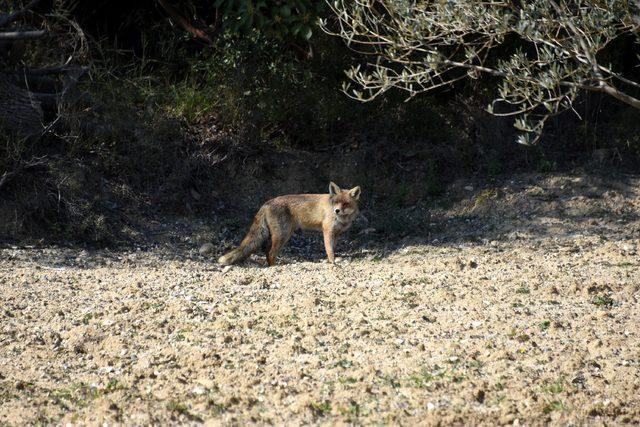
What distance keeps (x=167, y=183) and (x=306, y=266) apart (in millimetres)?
2579

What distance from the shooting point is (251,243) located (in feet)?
28.6

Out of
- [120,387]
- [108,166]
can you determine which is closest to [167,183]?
[108,166]

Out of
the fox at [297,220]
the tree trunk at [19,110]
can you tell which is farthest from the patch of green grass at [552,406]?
the tree trunk at [19,110]

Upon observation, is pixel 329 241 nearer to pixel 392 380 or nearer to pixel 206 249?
pixel 206 249

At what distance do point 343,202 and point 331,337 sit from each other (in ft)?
10.3

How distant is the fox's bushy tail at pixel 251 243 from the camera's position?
855 cm

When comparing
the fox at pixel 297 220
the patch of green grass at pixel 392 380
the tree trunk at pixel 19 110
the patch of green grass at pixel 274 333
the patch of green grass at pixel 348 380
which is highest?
the tree trunk at pixel 19 110

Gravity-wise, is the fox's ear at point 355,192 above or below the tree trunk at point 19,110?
below

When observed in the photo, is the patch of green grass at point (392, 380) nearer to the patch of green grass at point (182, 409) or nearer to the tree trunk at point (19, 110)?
the patch of green grass at point (182, 409)

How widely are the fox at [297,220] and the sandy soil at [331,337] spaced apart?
33 cm

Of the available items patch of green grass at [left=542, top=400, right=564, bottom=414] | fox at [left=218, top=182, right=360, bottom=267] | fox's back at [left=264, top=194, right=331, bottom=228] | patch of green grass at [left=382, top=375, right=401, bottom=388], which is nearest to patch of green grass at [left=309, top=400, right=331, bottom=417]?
patch of green grass at [left=382, top=375, right=401, bottom=388]

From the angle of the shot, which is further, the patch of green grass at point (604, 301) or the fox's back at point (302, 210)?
the fox's back at point (302, 210)

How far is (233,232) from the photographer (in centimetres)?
958

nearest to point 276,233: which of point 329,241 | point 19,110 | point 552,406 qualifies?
point 329,241
